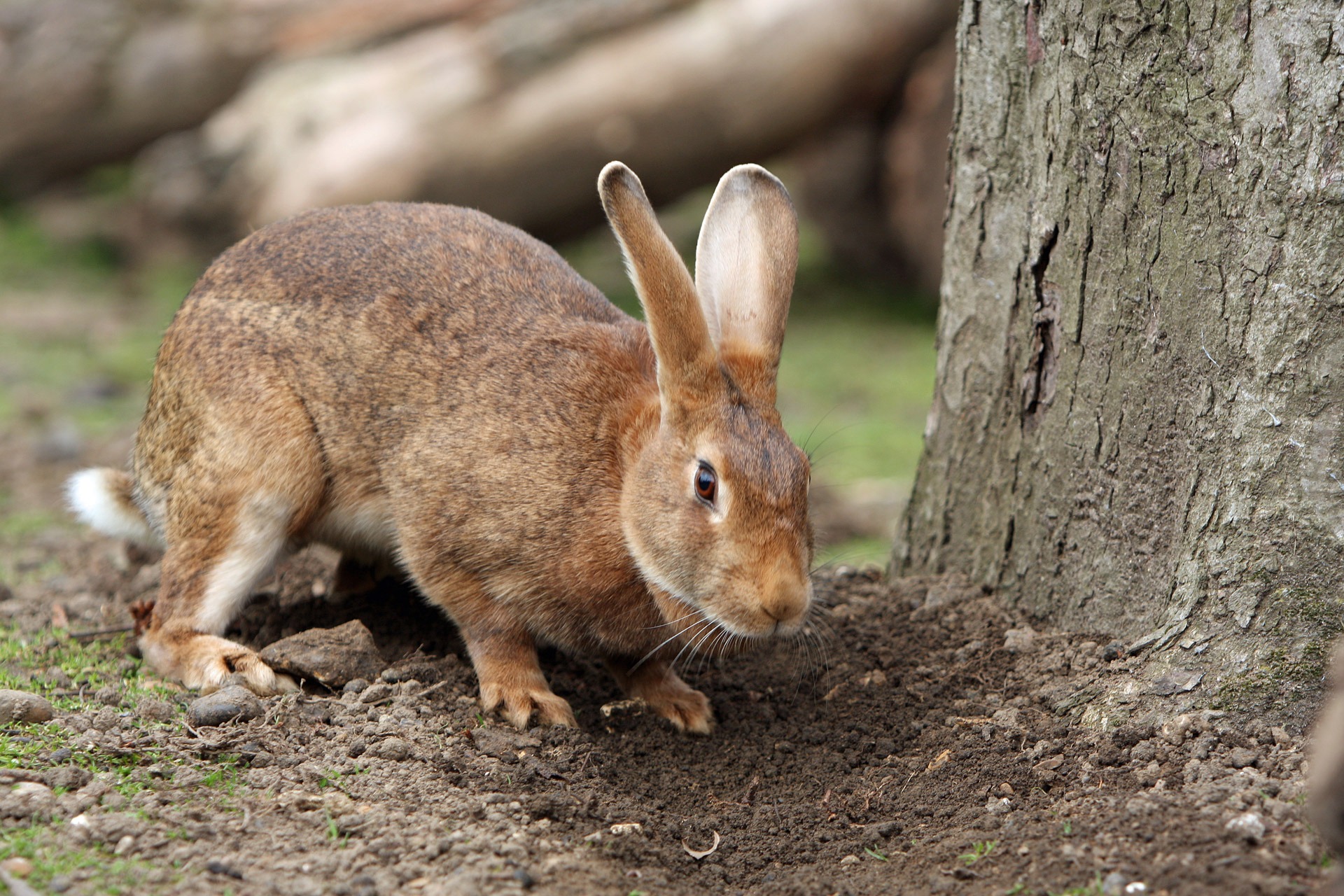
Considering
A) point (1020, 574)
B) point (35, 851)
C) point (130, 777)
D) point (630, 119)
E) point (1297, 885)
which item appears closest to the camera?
point (1297, 885)

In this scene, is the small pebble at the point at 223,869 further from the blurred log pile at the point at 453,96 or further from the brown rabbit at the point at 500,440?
the blurred log pile at the point at 453,96

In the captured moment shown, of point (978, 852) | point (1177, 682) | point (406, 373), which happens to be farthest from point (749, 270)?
point (978, 852)

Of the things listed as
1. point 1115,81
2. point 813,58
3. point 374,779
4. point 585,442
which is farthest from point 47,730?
point 813,58

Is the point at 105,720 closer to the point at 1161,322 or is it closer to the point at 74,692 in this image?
the point at 74,692

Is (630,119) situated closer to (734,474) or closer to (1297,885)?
(734,474)

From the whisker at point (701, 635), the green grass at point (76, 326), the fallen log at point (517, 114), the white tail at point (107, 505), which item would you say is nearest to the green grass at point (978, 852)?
the whisker at point (701, 635)

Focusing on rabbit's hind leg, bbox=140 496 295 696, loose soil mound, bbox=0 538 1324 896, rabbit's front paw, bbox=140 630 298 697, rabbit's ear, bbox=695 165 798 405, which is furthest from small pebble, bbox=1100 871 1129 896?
rabbit's hind leg, bbox=140 496 295 696

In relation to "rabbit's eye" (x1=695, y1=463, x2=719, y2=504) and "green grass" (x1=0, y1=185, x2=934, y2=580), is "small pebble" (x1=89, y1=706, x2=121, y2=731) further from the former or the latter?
"green grass" (x1=0, y1=185, x2=934, y2=580)

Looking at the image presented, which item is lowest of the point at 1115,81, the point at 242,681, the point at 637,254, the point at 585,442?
the point at 242,681
